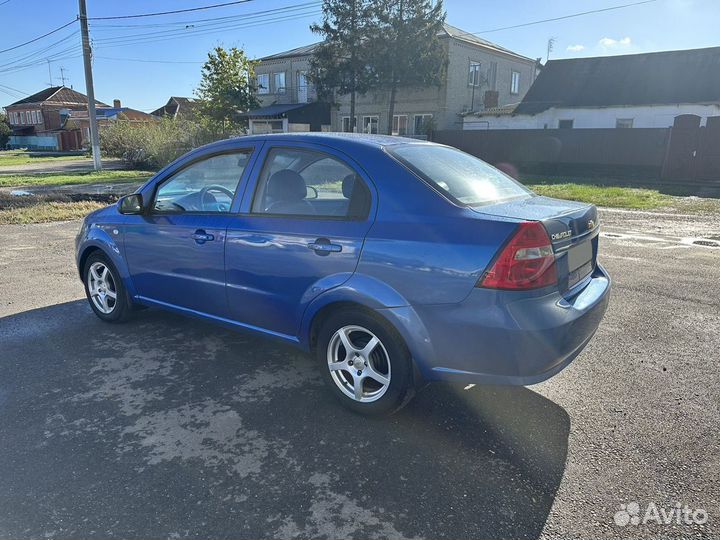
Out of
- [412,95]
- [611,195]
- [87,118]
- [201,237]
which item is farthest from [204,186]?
[87,118]

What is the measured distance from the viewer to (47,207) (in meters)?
11.9

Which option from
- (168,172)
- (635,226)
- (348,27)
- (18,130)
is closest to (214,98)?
(348,27)

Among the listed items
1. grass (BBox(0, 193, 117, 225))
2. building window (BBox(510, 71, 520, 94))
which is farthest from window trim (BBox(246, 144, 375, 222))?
building window (BBox(510, 71, 520, 94))

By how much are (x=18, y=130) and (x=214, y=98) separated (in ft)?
206

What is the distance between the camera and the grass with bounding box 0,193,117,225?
10.8 metres

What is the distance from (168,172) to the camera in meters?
4.23

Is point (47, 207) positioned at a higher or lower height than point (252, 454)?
higher

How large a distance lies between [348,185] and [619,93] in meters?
29.7

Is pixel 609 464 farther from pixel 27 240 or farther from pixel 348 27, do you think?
pixel 348 27

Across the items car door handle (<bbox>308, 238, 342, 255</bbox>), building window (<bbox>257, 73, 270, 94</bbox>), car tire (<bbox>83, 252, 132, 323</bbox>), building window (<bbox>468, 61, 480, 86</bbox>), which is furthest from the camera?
building window (<bbox>257, 73, 270, 94</bbox>)

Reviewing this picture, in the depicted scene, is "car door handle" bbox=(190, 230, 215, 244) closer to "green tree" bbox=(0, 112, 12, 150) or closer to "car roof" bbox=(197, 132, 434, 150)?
"car roof" bbox=(197, 132, 434, 150)

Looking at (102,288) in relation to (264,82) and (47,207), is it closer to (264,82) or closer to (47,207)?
(47,207)

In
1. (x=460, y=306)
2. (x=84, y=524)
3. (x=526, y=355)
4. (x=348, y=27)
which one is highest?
(x=348, y=27)

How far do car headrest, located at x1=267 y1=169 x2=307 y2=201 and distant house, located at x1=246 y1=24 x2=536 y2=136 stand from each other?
27984 mm
